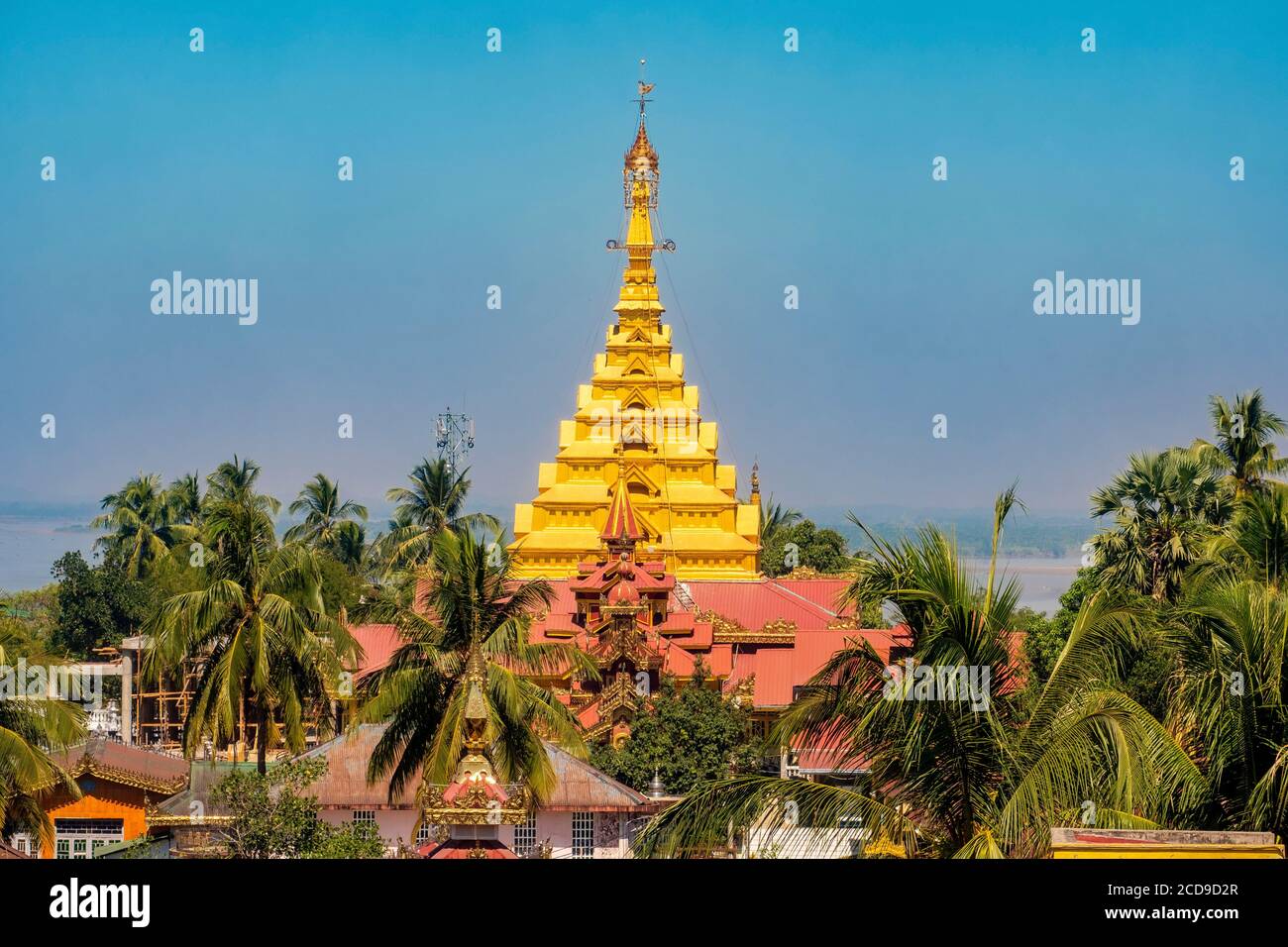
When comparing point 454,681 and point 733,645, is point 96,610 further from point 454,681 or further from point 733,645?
point 454,681

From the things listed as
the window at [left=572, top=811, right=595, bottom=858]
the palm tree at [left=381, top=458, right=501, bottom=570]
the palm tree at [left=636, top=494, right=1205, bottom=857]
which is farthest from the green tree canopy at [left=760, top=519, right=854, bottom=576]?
the palm tree at [left=636, top=494, right=1205, bottom=857]

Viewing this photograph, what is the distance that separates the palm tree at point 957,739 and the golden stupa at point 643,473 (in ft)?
192

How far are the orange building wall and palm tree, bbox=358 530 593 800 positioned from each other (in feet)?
54.5

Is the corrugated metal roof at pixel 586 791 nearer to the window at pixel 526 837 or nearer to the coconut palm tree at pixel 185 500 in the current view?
the window at pixel 526 837

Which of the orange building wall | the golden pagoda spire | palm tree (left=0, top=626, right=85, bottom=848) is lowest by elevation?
the orange building wall

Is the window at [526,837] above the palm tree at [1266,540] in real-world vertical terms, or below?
below

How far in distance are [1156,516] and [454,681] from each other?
29.0 metres

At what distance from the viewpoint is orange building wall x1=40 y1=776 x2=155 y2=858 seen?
49.7m

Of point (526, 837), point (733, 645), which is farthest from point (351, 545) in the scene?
point (526, 837)

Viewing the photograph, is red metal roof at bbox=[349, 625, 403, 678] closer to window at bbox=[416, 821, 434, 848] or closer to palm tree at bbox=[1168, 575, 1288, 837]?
window at bbox=[416, 821, 434, 848]

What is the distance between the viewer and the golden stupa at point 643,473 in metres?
84.7

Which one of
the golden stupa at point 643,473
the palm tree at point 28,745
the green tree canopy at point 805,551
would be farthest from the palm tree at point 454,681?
the green tree canopy at point 805,551
